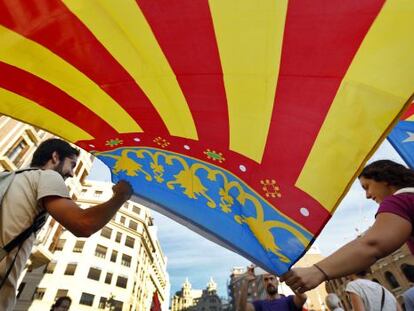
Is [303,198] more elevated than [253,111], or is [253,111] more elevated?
[253,111]

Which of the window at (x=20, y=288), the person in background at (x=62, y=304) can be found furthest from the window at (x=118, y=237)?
the person in background at (x=62, y=304)

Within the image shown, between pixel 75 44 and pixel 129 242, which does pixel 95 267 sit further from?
pixel 75 44

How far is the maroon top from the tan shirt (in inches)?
65.0

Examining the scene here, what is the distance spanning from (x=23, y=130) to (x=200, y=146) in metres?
20.4

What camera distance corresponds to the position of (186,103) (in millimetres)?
1582

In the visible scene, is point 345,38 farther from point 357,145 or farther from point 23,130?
Answer: point 23,130

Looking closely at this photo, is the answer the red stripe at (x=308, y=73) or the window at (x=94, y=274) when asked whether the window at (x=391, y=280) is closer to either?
the red stripe at (x=308, y=73)

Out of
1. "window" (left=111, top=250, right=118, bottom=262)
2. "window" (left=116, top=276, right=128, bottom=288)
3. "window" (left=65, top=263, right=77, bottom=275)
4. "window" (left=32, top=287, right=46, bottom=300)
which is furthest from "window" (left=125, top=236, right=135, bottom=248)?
"window" (left=32, top=287, right=46, bottom=300)

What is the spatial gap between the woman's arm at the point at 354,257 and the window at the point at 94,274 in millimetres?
34438

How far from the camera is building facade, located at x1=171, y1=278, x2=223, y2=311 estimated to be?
87875 millimetres

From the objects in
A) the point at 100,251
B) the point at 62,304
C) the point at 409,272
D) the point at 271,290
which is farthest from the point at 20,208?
the point at 100,251

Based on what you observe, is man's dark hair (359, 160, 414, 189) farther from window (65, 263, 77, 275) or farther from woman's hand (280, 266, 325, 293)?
window (65, 263, 77, 275)

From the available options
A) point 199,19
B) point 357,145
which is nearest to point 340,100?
point 357,145

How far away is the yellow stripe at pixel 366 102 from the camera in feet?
3.12
